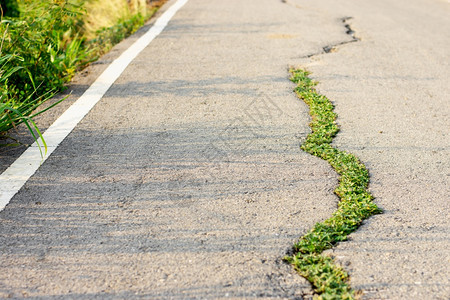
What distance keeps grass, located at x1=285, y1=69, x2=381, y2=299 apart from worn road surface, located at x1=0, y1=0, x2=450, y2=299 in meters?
0.05

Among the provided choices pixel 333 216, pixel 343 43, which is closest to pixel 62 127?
pixel 333 216

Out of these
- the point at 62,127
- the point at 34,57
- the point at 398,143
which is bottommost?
the point at 398,143

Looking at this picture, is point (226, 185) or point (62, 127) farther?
point (62, 127)

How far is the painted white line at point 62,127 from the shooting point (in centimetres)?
298

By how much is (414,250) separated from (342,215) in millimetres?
401

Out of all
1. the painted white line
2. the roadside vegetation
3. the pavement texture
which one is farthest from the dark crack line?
the roadside vegetation

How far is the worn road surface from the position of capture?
220 centimetres

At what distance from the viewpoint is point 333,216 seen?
267cm

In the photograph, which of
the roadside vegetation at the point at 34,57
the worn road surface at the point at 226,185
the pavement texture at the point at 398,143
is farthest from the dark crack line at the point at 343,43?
the roadside vegetation at the point at 34,57

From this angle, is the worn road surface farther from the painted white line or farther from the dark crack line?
the dark crack line

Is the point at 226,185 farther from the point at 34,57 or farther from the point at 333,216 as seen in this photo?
the point at 34,57

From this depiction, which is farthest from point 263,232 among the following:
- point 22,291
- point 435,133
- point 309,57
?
point 309,57

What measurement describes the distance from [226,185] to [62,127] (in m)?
1.49

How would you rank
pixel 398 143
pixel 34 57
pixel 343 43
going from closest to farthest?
pixel 398 143 → pixel 34 57 → pixel 343 43
